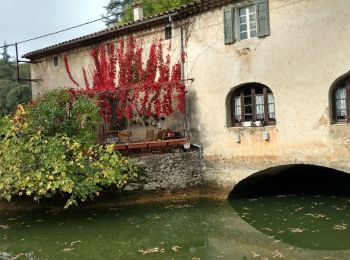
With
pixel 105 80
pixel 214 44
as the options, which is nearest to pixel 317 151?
pixel 214 44

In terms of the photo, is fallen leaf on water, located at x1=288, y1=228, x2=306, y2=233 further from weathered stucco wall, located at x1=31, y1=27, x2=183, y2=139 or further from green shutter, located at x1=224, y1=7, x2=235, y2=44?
green shutter, located at x1=224, y1=7, x2=235, y2=44

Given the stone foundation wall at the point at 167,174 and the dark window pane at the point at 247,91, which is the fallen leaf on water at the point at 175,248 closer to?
the stone foundation wall at the point at 167,174

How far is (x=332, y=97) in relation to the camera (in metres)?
13.1

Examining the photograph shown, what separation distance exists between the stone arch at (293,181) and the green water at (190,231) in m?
0.85

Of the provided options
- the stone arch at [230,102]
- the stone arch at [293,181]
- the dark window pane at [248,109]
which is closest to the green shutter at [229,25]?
the stone arch at [230,102]

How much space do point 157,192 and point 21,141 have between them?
4868mm

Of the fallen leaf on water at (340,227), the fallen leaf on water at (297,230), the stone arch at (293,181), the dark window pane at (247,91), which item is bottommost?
the fallen leaf on water at (297,230)

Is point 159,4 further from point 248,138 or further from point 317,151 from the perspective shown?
point 317,151

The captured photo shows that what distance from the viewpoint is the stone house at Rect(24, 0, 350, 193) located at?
12.9m

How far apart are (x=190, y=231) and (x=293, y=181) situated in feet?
23.7

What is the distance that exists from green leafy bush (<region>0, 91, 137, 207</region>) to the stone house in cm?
372

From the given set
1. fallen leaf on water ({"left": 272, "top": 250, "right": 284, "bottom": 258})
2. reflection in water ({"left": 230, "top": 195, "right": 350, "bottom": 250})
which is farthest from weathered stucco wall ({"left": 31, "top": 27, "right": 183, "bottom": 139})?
fallen leaf on water ({"left": 272, "top": 250, "right": 284, "bottom": 258})

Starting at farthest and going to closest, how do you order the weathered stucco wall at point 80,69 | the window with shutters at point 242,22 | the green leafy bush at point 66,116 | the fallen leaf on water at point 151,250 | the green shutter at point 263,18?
the weathered stucco wall at point 80,69
the window with shutters at point 242,22
the green shutter at point 263,18
the green leafy bush at point 66,116
the fallen leaf on water at point 151,250

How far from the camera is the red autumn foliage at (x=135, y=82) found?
54.3 feet
